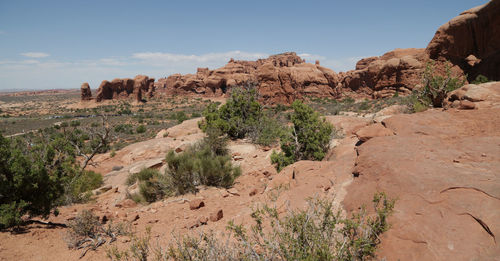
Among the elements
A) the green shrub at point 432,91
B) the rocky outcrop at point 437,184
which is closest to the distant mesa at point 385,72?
the green shrub at point 432,91

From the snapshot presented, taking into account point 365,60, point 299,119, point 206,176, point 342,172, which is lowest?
point 206,176

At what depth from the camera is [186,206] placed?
6305 mm

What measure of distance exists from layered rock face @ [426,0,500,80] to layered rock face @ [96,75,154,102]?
6789 centimetres

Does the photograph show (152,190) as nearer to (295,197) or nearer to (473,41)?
(295,197)

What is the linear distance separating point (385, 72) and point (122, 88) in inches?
2676

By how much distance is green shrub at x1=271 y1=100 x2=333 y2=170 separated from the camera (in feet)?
28.5

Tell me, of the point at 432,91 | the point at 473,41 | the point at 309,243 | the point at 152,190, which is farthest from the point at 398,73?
the point at 309,243

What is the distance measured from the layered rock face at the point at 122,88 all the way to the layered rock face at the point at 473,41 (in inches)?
2673

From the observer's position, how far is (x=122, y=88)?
70562mm

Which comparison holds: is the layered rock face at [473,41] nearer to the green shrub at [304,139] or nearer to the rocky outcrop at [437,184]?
the green shrub at [304,139]

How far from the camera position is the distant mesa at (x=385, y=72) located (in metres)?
19.6

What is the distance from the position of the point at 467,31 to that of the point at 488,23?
4.59 ft

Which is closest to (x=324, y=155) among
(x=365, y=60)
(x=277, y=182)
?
(x=277, y=182)

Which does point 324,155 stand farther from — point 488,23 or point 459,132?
point 488,23
